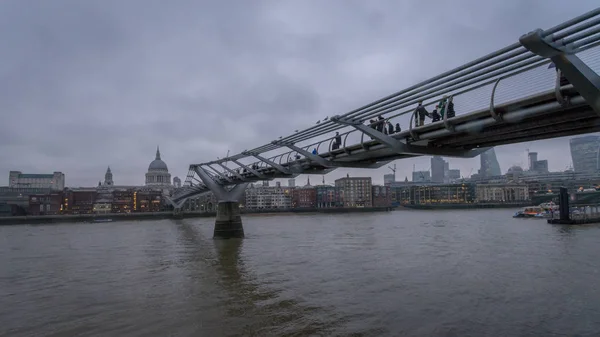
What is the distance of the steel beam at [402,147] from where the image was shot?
14797 mm

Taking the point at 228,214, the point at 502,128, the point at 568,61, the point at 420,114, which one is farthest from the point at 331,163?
the point at 228,214

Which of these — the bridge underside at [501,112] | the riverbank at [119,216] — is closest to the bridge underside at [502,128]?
the bridge underside at [501,112]

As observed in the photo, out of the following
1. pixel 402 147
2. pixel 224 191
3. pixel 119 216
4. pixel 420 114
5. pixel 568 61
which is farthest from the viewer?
pixel 119 216

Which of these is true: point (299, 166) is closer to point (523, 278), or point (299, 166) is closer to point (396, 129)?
point (396, 129)

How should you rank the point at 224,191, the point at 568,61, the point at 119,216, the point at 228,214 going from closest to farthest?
the point at 568,61 < the point at 228,214 < the point at 224,191 < the point at 119,216

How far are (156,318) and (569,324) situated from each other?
36.1 ft

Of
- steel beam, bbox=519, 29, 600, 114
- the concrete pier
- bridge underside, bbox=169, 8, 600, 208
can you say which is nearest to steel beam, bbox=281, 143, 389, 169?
bridge underside, bbox=169, 8, 600, 208

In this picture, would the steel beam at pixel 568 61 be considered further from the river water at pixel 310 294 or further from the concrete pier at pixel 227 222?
the concrete pier at pixel 227 222

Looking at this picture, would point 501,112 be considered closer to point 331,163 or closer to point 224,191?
point 331,163

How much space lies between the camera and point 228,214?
38.6m

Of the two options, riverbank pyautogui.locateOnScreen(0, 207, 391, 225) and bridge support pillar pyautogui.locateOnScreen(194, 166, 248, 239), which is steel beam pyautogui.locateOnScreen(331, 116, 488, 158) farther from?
riverbank pyautogui.locateOnScreen(0, 207, 391, 225)

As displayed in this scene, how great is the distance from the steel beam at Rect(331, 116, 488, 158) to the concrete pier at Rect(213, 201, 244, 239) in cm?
2367

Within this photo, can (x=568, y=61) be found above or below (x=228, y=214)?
above

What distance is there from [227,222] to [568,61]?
3352 cm
